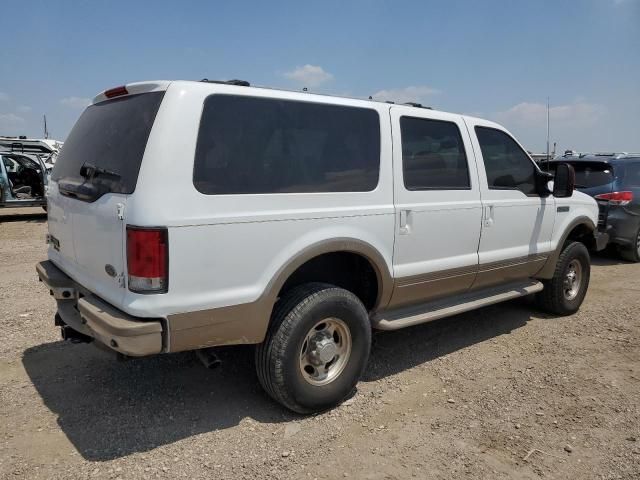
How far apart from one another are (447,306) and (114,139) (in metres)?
2.79

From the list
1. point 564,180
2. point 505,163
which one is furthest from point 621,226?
point 505,163

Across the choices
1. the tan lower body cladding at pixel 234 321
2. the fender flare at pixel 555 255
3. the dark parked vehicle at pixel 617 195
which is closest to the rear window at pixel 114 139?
the tan lower body cladding at pixel 234 321

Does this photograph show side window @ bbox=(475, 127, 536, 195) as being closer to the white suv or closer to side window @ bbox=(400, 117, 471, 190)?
the white suv

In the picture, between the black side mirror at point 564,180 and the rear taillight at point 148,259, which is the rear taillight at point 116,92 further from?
the black side mirror at point 564,180

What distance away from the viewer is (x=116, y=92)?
3338mm

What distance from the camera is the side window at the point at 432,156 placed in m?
3.84

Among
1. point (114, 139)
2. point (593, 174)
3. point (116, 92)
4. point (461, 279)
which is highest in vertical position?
point (116, 92)

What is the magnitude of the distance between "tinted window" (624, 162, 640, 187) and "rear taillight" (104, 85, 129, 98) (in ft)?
26.3

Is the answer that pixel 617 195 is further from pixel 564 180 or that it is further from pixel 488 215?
pixel 488 215

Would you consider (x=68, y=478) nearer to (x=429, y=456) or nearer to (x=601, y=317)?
(x=429, y=456)

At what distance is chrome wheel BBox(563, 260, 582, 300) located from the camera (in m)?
5.64

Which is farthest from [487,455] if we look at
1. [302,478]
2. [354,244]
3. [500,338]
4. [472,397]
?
[500,338]

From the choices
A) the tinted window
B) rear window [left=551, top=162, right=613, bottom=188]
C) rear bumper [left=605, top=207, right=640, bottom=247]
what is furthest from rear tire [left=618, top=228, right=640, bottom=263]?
rear window [left=551, top=162, right=613, bottom=188]

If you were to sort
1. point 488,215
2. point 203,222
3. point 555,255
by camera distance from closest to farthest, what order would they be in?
point 203,222, point 488,215, point 555,255
